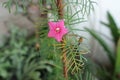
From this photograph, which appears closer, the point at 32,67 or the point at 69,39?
the point at 69,39

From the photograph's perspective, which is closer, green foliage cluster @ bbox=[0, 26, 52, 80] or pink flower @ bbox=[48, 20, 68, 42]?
pink flower @ bbox=[48, 20, 68, 42]

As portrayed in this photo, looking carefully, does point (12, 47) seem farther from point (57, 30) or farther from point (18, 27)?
point (57, 30)

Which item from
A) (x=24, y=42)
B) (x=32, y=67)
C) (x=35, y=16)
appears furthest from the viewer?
(x=35, y=16)

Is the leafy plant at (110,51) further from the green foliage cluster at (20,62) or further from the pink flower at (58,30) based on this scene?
the pink flower at (58,30)

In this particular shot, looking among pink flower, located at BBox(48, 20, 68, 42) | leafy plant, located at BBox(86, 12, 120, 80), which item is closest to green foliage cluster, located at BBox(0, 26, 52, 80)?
leafy plant, located at BBox(86, 12, 120, 80)

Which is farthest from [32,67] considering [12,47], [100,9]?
[100,9]

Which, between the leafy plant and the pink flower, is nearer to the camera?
the pink flower

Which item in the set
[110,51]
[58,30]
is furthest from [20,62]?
[58,30]

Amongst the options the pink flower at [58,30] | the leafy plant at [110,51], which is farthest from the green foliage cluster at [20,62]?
the pink flower at [58,30]

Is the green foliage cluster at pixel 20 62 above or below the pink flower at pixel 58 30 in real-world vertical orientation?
below

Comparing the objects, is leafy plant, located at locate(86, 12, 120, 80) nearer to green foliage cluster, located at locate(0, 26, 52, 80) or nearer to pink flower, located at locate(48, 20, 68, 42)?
green foliage cluster, located at locate(0, 26, 52, 80)

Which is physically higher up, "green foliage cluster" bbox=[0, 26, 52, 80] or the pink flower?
the pink flower
